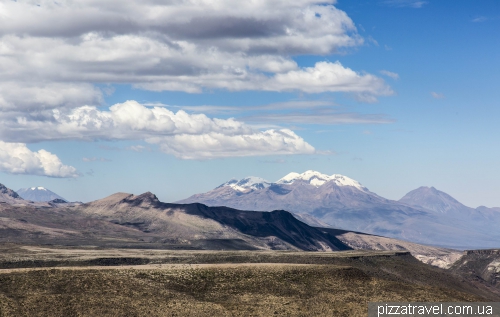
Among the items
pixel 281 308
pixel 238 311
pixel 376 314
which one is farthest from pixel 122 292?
pixel 376 314

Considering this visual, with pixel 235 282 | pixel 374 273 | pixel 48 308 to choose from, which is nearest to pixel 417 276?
pixel 374 273

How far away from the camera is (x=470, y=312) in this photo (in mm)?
86875

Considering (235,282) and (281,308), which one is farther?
(235,282)

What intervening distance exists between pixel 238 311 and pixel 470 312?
109 ft

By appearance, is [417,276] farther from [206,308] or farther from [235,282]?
[206,308]

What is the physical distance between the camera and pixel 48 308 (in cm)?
7331

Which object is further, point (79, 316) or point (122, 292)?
point (122, 292)

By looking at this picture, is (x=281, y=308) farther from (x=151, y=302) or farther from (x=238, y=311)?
(x=151, y=302)

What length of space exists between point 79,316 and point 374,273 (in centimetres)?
6236

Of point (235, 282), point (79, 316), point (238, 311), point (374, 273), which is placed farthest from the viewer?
point (374, 273)

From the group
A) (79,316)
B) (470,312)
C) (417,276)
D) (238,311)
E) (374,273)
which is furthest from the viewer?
(417,276)

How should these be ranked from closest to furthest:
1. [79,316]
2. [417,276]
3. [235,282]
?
[79,316]
[235,282]
[417,276]

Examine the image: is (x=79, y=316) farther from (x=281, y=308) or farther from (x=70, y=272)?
(x=281, y=308)

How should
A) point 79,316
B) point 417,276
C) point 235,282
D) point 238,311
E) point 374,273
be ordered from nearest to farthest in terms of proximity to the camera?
point 79,316
point 238,311
point 235,282
point 374,273
point 417,276
